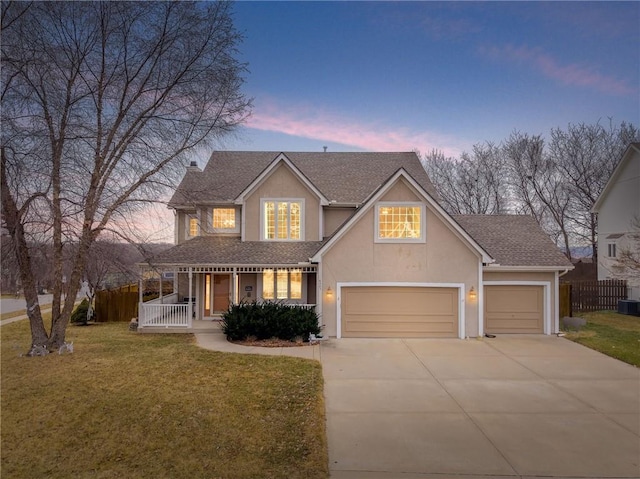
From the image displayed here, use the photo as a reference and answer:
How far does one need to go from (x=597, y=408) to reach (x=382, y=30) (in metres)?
16.7

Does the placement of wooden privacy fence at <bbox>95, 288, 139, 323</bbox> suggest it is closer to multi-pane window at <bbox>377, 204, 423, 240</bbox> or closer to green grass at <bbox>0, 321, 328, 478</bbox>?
green grass at <bbox>0, 321, 328, 478</bbox>

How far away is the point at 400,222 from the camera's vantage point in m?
14.2

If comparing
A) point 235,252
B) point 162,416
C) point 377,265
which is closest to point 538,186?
point 377,265

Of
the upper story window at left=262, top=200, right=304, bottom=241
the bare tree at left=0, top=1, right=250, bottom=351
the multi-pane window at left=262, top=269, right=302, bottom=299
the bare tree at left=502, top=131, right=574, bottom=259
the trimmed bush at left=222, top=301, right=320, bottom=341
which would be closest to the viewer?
the bare tree at left=0, top=1, right=250, bottom=351

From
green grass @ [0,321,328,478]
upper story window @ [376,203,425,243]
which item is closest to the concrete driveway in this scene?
green grass @ [0,321,328,478]

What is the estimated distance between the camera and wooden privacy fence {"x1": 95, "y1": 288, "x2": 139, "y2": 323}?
18062 millimetres

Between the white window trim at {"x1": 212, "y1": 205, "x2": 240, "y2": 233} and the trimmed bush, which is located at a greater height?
the white window trim at {"x1": 212, "y1": 205, "x2": 240, "y2": 233}

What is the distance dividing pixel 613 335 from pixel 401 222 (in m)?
9.47

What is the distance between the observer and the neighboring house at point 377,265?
552 inches

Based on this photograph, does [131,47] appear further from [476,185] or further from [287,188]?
[476,185]

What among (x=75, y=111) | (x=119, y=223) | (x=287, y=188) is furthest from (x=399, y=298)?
(x=75, y=111)

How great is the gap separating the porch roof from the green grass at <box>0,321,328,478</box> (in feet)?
15.1

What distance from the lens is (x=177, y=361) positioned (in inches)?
415

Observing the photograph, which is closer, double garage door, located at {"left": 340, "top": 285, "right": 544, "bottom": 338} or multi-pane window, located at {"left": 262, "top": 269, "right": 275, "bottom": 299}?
double garage door, located at {"left": 340, "top": 285, "right": 544, "bottom": 338}
